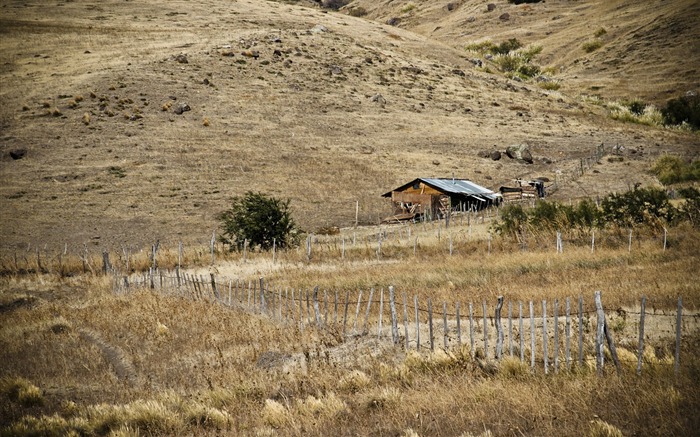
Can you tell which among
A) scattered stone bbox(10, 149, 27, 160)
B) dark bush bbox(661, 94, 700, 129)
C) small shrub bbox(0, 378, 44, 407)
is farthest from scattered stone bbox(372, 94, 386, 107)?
small shrub bbox(0, 378, 44, 407)

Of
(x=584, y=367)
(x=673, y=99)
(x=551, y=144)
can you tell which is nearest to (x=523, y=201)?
(x=551, y=144)

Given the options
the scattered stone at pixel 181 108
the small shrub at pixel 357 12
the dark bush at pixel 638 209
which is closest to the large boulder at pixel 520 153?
the dark bush at pixel 638 209

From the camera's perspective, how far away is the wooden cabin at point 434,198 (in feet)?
166

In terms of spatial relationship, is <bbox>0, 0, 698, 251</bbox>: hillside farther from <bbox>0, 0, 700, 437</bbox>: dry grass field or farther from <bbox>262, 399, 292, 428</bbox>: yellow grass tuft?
<bbox>262, 399, 292, 428</bbox>: yellow grass tuft

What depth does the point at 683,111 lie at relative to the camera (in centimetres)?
8425

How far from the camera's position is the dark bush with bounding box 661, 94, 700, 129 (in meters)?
82.6

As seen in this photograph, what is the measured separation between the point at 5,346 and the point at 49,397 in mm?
6465

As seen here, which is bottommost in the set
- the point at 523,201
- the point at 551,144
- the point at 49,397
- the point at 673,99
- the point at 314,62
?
the point at 49,397

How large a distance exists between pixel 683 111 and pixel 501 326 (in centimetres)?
8603

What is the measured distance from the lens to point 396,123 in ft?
242

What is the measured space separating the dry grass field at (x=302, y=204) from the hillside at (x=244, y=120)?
357 mm

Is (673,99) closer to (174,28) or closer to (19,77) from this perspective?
(174,28)

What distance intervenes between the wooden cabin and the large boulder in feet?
46.3

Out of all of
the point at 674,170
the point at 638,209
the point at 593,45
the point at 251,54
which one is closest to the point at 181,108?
the point at 251,54
